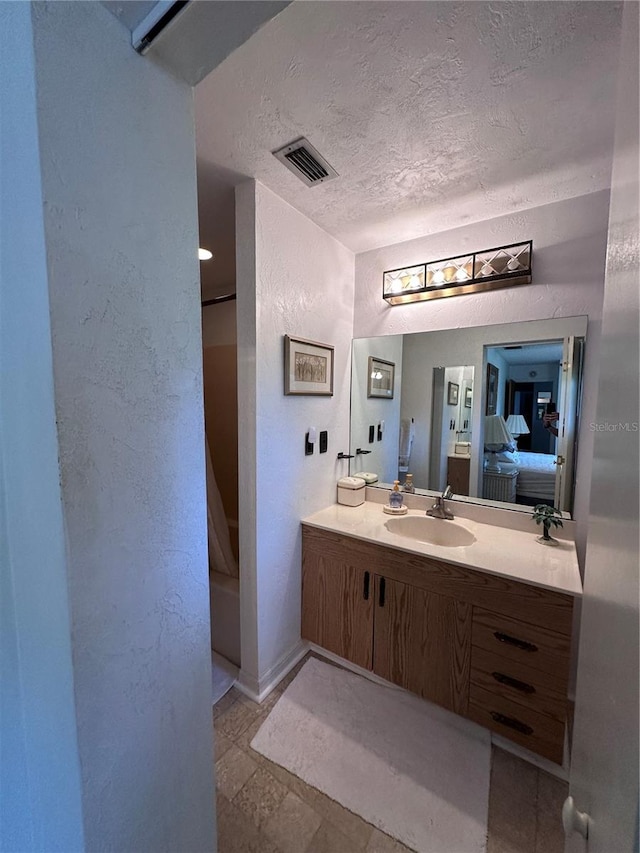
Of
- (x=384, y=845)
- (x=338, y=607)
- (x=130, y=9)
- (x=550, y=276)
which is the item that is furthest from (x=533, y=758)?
(x=130, y=9)

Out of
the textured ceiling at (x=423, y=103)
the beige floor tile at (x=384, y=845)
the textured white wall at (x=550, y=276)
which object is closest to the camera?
the textured ceiling at (x=423, y=103)

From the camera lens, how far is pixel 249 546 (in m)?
1.62

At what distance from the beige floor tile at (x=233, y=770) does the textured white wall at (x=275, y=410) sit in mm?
290

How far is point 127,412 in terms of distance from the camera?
1.88 feet

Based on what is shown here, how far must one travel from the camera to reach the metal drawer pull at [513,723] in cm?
133

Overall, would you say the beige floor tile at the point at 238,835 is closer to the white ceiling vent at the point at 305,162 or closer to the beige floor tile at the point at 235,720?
the beige floor tile at the point at 235,720

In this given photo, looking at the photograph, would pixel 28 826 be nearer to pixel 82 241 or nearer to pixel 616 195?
pixel 82 241

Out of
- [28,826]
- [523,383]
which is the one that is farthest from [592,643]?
[523,383]

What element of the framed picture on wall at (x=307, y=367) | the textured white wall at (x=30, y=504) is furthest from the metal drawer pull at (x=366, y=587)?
the textured white wall at (x=30, y=504)

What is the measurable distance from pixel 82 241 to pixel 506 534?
6.44 feet

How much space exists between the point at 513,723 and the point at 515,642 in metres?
0.34

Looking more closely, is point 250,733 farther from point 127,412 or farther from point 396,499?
point 127,412

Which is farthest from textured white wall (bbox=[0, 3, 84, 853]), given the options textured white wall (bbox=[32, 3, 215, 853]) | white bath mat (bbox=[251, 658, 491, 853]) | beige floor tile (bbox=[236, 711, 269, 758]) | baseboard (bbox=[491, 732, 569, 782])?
baseboard (bbox=[491, 732, 569, 782])

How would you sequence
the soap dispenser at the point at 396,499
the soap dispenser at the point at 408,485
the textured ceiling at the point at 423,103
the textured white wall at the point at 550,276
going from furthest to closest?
the soap dispenser at the point at 408,485 < the soap dispenser at the point at 396,499 < the textured white wall at the point at 550,276 < the textured ceiling at the point at 423,103
